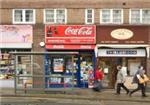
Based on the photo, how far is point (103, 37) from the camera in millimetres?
30734

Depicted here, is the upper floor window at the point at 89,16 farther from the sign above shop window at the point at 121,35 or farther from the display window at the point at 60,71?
the display window at the point at 60,71

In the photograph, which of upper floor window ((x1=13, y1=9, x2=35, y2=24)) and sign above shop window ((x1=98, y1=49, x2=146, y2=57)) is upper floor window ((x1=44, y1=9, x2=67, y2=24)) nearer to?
upper floor window ((x1=13, y1=9, x2=35, y2=24))

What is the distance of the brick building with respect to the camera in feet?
101

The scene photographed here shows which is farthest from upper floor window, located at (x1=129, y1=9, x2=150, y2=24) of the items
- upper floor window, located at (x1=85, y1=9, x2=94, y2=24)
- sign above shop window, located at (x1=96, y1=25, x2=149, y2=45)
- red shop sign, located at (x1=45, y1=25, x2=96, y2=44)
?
red shop sign, located at (x1=45, y1=25, x2=96, y2=44)

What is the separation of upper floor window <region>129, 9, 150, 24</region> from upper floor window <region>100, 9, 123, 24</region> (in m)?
0.70

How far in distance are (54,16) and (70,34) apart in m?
1.66

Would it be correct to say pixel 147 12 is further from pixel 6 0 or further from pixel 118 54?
pixel 6 0

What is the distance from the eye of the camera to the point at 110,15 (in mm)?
31172

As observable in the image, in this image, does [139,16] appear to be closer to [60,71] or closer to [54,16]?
[54,16]

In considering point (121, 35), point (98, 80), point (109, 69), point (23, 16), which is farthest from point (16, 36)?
point (121, 35)

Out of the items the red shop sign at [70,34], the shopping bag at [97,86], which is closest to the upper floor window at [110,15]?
the red shop sign at [70,34]

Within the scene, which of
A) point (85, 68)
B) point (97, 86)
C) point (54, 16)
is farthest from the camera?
point (85, 68)

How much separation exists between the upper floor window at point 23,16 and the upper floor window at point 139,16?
6.37 meters

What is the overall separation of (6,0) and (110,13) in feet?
22.1
